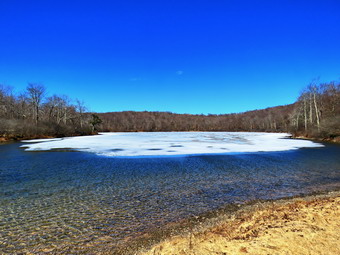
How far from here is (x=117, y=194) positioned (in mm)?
7129

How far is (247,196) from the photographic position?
694 cm

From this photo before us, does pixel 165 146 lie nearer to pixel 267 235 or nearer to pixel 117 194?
pixel 117 194

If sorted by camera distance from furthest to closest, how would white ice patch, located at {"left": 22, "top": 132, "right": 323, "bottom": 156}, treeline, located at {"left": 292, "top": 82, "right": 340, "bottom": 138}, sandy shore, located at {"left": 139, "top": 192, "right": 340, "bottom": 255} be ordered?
1. treeline, located at {"left": 292, "top": 82, "right": 340, "bottom": 138}
2. white ice patch, located at {"left": 22, "top": 132, "right": 323, "bottom": 156}
3. sandy shore, located at {"left": 139, "top": 192, "right": 340, "bottom": 255}

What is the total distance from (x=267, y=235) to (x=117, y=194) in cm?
487

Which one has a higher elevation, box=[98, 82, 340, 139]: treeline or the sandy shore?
box=[98, 82, 340, 139]: treeline

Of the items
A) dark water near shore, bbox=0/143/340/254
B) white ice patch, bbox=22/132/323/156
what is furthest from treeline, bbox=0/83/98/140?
dark water near shore, bbox=0/143/340/254

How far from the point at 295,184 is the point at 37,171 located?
11847 millimetres

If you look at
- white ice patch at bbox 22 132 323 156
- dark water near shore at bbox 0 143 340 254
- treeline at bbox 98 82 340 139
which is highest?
treeline at bbox 98 82 340 139

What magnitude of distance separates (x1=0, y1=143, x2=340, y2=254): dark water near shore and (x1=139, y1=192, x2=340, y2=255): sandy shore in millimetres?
1122

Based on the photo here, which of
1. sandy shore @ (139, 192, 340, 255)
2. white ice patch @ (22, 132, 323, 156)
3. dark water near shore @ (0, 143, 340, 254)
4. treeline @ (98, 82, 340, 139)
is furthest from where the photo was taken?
treeline @ (98, 82, 340, 139)

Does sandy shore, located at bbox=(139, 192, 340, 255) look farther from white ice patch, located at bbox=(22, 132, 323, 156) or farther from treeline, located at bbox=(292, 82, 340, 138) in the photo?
treeline, located at bbox=(292, 82, 340, 138)

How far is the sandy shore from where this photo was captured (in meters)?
3.32

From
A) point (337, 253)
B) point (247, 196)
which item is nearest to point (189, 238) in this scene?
point (337, 253)

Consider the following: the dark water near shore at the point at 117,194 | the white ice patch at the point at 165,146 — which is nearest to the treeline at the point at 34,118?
the white ice patch at the point at 165,146
